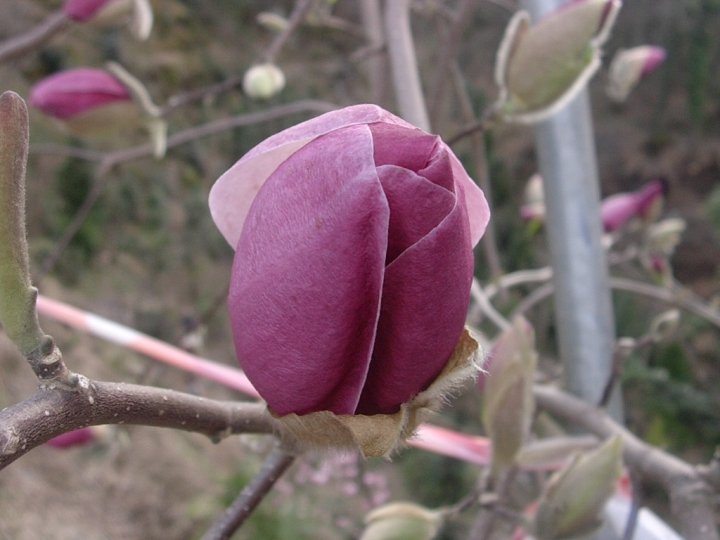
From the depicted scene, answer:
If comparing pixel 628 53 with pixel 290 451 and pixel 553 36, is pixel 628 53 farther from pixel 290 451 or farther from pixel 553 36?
pixel 290 451

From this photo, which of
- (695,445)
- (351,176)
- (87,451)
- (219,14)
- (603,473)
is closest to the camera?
(351,176)

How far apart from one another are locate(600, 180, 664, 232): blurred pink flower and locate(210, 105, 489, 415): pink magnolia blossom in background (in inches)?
25.0

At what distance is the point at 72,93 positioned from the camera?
52 centimetres

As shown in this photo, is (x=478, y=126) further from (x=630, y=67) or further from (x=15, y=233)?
→ (x=630, y=67)

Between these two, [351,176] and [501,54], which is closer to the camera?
[351,176]

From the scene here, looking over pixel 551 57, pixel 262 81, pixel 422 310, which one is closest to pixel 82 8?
→ pixel 262 81

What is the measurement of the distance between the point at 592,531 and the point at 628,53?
615mm

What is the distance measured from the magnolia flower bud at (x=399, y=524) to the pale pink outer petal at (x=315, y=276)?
215mm

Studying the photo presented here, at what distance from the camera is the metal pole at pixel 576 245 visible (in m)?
0.49

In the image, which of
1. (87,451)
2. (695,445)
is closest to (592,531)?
(87,451)

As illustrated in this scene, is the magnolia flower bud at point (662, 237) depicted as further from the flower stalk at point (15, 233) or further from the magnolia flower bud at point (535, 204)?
the flower stalk at point (15, 233)

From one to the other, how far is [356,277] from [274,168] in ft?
0.19

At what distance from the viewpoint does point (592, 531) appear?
1.10 ft

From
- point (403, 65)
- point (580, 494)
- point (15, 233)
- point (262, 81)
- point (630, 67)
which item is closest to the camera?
point (15, 233)
